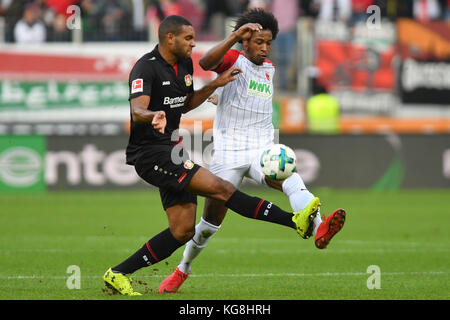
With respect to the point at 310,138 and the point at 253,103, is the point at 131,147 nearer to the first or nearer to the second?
the point at 253,103

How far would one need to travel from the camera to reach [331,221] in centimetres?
722

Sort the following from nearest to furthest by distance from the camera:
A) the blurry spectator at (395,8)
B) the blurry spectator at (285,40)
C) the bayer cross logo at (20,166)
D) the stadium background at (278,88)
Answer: the bayer cross logo at (20,166)
the stadium background at (278,88)
the blurry spectator at (285,40)
the blurry spectator at (395,8)

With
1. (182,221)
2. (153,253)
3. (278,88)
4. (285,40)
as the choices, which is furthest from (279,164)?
(278,88)

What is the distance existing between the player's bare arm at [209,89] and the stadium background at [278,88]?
33.8 ft

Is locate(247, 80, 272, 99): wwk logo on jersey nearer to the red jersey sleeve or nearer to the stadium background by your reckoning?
the red jersey sleeve

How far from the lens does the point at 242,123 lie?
26.9ft

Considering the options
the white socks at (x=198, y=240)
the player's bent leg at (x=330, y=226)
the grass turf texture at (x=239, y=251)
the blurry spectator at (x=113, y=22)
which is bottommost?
the grass turf texture at (x=239, y=251)

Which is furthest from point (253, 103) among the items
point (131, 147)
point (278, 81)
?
point (278, 81)

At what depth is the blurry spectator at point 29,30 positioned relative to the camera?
20972 millimetres

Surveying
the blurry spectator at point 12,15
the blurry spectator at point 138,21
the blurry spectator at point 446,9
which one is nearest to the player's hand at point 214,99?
the blurry spectator at point 138,21

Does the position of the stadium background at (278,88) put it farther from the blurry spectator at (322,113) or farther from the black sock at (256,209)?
the black sock at (256,209)

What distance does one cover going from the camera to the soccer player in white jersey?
7.99 meters

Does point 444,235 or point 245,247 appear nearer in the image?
point 245,247
